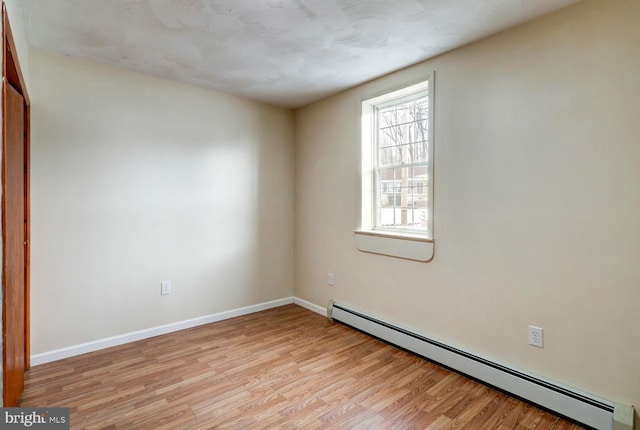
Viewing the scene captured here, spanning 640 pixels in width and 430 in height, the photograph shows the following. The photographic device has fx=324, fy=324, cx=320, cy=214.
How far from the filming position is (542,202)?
2.06 m

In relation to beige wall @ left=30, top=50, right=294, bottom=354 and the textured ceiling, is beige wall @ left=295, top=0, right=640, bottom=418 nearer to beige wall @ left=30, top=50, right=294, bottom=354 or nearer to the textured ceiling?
the textured ceiling

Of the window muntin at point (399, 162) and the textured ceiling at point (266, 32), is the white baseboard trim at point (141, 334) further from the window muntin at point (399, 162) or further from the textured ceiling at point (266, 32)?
the textured ceiling at point (266, 32)

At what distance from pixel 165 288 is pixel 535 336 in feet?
10.2

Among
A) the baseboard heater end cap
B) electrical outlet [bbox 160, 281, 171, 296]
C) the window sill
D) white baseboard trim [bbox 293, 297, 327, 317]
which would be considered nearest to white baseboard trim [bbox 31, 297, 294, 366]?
white baseboard trim [bbox 293, 297, 327, 317]

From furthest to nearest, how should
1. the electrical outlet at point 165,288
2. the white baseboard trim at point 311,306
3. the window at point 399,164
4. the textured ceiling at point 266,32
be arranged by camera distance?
the white baseboard trim at point 311,306, the electrical outlet at point 165,288, the window at point 399,164, the textured ceiling at point 266,32

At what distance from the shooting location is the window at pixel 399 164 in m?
2.80

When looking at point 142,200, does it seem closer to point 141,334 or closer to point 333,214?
point 141,334

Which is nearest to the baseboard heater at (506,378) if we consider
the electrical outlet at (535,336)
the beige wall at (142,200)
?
the electrical outlet at (535,336)

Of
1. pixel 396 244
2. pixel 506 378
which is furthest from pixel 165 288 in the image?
pixel 506 378

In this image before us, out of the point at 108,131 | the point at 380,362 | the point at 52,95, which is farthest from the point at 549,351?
the point at 52,95

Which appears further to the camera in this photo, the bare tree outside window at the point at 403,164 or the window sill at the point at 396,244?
the bare tree outside window at the point at 403,164

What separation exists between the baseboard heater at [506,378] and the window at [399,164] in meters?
0.85

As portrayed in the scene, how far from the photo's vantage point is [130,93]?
115 inches

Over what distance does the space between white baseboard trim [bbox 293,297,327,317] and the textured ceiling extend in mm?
2496
